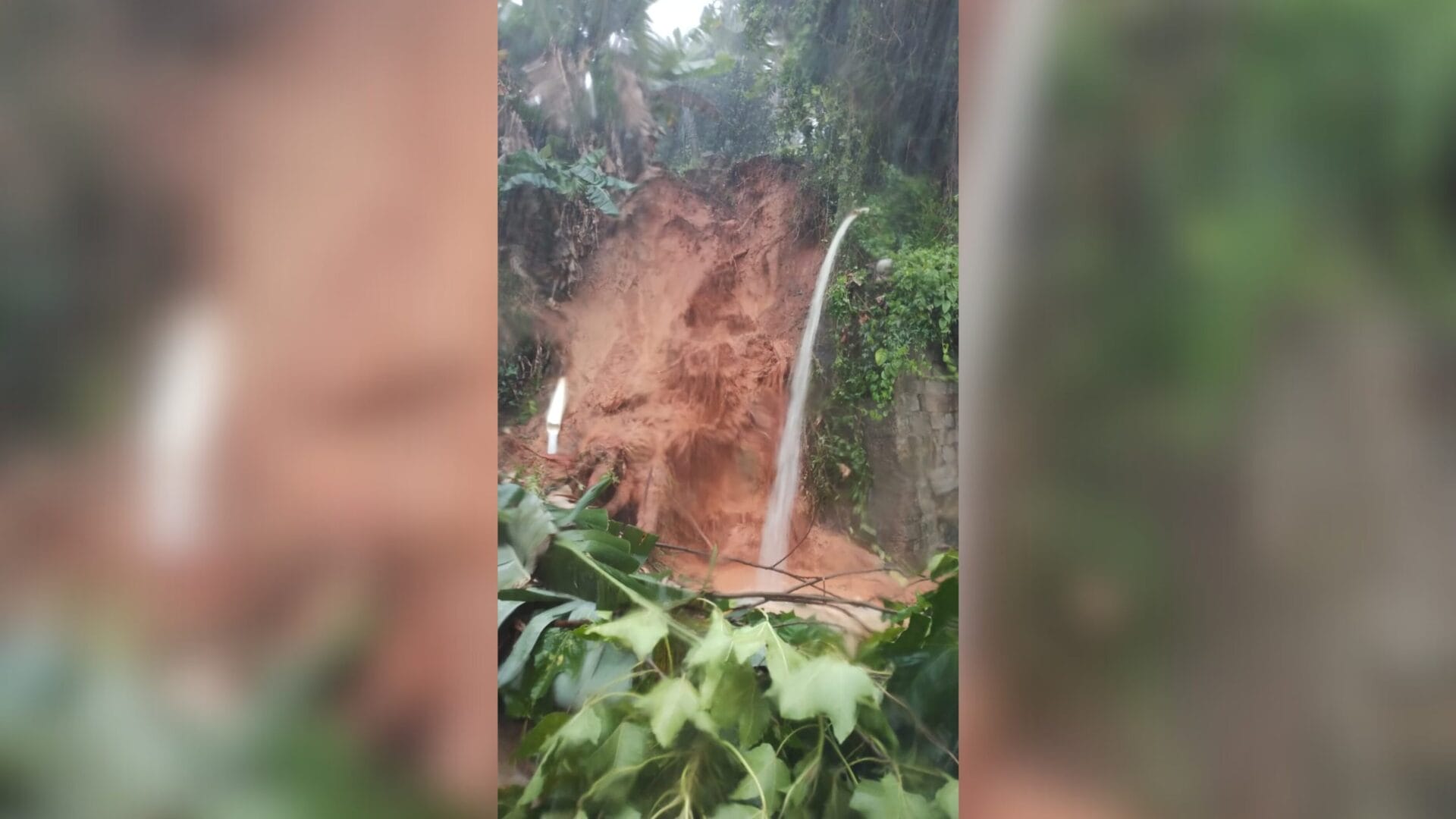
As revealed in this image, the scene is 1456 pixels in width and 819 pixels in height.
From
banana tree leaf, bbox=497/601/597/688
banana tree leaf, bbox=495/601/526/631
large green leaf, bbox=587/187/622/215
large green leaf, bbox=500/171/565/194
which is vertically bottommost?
banana tree leaf, bbox=497/601/597/688

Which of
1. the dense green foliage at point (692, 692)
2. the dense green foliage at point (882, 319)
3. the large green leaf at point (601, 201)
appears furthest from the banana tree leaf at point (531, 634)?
the large green leaf at point (601, 201)

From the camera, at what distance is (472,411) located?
0.59m

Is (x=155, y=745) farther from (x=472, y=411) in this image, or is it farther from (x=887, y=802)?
(x=887, y=802)

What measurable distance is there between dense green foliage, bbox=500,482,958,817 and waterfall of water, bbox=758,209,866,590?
0.21 ft

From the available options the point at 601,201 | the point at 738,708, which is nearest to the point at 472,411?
the point at 601,201

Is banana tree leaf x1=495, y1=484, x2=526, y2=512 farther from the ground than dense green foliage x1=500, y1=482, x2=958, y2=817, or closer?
farther from the ground

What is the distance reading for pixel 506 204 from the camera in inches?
27.5

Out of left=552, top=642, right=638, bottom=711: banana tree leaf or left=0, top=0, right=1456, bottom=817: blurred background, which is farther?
left=552, top=642, right=638, bottom=711: banana tree leaf

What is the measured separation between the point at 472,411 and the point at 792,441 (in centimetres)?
29

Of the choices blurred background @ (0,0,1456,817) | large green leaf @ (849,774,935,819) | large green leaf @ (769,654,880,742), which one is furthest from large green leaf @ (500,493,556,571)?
large green leaf @ (849,774,935,819)

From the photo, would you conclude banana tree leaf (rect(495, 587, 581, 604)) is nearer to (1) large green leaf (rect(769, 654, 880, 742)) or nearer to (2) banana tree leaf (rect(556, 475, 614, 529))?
(2) banana tree leaf (rect(556, 475, 614, 529))

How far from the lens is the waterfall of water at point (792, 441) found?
73cm

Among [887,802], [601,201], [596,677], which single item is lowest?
[887,802]

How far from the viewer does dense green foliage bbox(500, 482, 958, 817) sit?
2.27 feet
